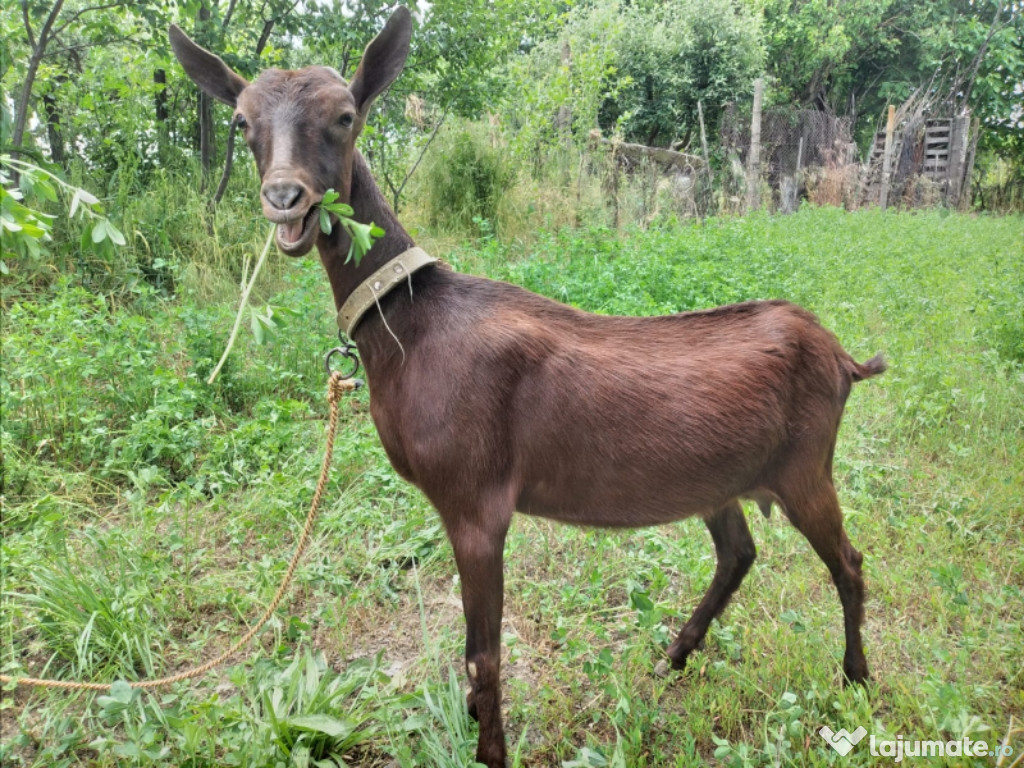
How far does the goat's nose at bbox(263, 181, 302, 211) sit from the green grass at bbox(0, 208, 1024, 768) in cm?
150

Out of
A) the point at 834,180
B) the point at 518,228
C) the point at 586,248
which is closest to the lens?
the point at 586,248

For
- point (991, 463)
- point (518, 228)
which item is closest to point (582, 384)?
point (991, 463)

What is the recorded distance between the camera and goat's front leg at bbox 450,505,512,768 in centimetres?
188

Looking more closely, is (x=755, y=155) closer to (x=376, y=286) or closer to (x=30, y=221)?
(x=376, y=286)

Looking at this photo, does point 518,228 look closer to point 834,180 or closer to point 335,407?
point 335,407

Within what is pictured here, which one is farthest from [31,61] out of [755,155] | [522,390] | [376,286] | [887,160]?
A: [887,160]

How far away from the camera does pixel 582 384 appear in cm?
197

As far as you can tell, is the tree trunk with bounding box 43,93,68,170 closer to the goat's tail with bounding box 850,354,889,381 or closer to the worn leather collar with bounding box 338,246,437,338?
the worn leather collar with bounding box 338,246,437,338

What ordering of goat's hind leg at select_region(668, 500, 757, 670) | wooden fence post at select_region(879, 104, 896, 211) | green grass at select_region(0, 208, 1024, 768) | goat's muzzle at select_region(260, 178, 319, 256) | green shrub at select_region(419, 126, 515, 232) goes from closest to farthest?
goat's muzzle at select_region(260, 178, 319, 256)
green grass at select_region(0, 208, 1024, 768)
goat's hind leg at select_region(668, 500, 757, 670)
green shrub at select_region(419, 126, 515, 232)
wooden fence post at select_region(879, 104, 896, 211)

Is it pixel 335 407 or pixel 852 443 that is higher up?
pixel 335 407

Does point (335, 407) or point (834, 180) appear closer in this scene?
point (335, 407)

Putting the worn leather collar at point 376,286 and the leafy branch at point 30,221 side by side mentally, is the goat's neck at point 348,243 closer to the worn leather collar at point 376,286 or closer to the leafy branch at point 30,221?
the worn leather collar at point 376,286

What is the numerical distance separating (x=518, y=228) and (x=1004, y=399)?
5450mm

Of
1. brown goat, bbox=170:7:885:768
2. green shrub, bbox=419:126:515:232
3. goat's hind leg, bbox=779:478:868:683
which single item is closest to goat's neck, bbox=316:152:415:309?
brown goat, bbox=170:7:885:768
